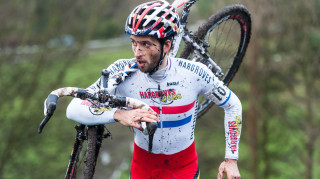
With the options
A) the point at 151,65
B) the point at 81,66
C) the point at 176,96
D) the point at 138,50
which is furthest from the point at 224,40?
the point at 81,66

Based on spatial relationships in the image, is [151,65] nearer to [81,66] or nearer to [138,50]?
[138,50]

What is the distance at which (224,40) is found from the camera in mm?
4785

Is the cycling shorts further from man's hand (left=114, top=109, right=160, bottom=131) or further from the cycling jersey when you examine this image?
man's hand (left=114, top=109, right=160, bottom=131)

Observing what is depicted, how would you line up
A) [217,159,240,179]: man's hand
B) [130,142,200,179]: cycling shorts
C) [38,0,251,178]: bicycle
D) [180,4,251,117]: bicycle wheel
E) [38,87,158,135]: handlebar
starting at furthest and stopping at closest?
[180,4,251,117]: bicycle wheel
[130,142,200,179]: cycling shorts
[217,159,240,179]: man's hand
[38,0,251,178]: bicycle
[38,87,158,135]: handlebar

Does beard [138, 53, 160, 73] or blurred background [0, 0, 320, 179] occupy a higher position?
beard [138, 53, 160, 73]

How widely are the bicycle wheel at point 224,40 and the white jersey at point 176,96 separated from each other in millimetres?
962

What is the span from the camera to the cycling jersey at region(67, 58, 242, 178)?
3430mm

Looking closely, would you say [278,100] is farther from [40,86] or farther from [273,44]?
[40,86]

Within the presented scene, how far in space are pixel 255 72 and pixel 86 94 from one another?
1489 cm

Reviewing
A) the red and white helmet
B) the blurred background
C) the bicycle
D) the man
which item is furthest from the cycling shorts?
the blurred background

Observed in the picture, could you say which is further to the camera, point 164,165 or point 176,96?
point 164,165

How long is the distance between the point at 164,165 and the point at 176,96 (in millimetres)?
683

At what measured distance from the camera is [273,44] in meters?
18.1

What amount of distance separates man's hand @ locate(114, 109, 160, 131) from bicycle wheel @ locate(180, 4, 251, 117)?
1.76 meters
